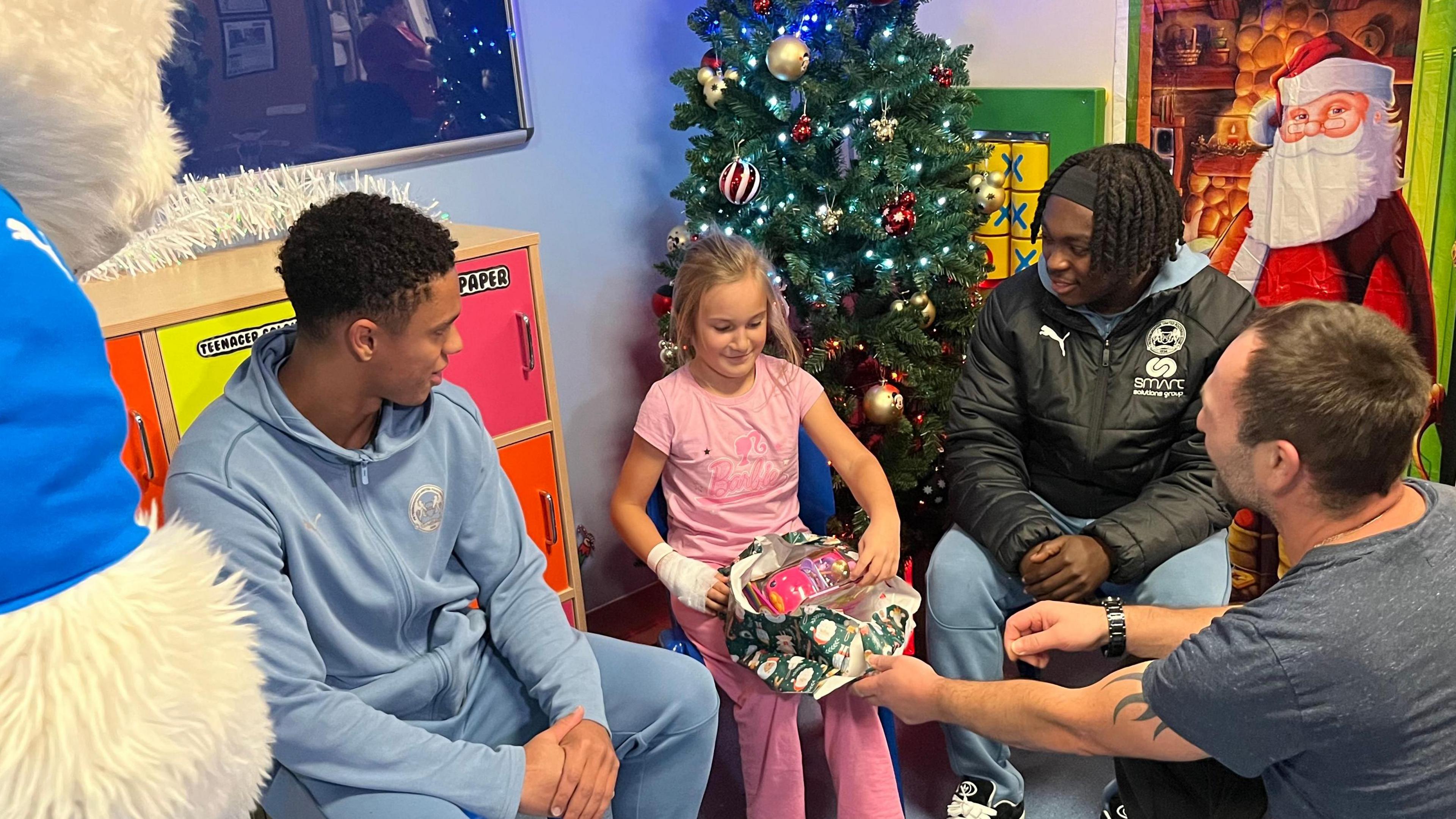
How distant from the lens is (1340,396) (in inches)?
53.1

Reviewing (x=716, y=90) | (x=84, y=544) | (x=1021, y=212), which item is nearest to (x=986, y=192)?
(x=1021, y=212)

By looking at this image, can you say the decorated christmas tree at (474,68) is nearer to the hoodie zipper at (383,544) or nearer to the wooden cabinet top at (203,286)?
the wooden cabinet top at (203,286)

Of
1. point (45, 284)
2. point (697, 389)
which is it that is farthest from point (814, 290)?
point (45, 284)

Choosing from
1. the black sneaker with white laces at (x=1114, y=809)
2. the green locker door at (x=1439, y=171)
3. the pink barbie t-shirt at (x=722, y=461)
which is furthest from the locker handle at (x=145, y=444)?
the green locker door at (x=1439, y=171)

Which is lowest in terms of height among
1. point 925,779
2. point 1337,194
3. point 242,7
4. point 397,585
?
Result: point 925,779

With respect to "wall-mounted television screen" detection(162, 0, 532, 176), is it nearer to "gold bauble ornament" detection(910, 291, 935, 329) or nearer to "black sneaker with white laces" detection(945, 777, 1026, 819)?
"gold bauble ornament" detection(910, 291, 935, 329)

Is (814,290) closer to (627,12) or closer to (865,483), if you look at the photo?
(865,483)

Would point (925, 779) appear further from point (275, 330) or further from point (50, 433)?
point (50, 433)

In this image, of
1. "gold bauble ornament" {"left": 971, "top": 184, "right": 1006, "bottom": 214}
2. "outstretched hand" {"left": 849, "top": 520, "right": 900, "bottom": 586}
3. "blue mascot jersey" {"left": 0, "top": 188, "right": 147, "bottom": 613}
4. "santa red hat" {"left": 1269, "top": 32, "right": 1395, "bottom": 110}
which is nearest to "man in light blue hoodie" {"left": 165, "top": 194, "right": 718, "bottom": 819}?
"outstretched hand" {"left": 849, "top": 520, "right": 900, "bottom": 586}

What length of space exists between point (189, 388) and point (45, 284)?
129 centimetres

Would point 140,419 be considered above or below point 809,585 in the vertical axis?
above

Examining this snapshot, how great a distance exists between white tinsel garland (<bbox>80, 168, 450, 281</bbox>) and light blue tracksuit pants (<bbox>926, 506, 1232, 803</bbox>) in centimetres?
139

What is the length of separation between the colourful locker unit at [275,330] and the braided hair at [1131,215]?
1.24m

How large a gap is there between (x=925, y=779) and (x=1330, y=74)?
203cm
